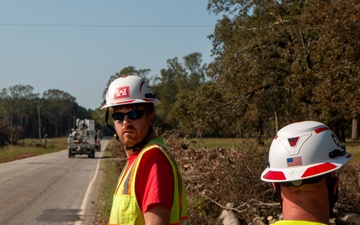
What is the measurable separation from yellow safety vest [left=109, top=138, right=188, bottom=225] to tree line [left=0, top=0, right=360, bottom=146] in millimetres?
16514

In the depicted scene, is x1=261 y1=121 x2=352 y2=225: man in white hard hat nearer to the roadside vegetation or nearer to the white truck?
the roadside vegetation

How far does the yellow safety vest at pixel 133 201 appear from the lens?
2959 millimetres

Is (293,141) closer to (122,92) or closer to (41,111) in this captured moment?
(122,92)

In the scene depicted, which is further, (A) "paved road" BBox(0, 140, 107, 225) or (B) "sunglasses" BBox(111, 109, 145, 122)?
(A) "paved road" BBox(0, 140, 107, 225)

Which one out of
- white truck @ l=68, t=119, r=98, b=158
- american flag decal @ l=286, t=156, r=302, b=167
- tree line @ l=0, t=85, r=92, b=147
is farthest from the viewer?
tree line @ l=0, t=85, r=92, b=147

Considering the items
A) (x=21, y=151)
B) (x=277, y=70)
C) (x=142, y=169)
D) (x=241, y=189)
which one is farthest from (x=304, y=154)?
(x=21, y=151)

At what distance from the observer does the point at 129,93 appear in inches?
132

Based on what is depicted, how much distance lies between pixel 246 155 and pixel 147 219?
653 cm

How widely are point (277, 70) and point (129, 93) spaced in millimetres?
26022

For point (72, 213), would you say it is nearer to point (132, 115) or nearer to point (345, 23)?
point (132, 115)

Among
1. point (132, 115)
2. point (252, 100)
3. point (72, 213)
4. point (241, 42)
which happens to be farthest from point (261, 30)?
point (132, 115)

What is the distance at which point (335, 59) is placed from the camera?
68.0ft

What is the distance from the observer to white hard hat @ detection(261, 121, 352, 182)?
2379 millimetres

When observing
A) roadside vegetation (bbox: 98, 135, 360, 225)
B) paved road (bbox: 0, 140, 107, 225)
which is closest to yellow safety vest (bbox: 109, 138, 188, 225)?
roadside vegetation (bbox: 98, 135, 360, 225)
